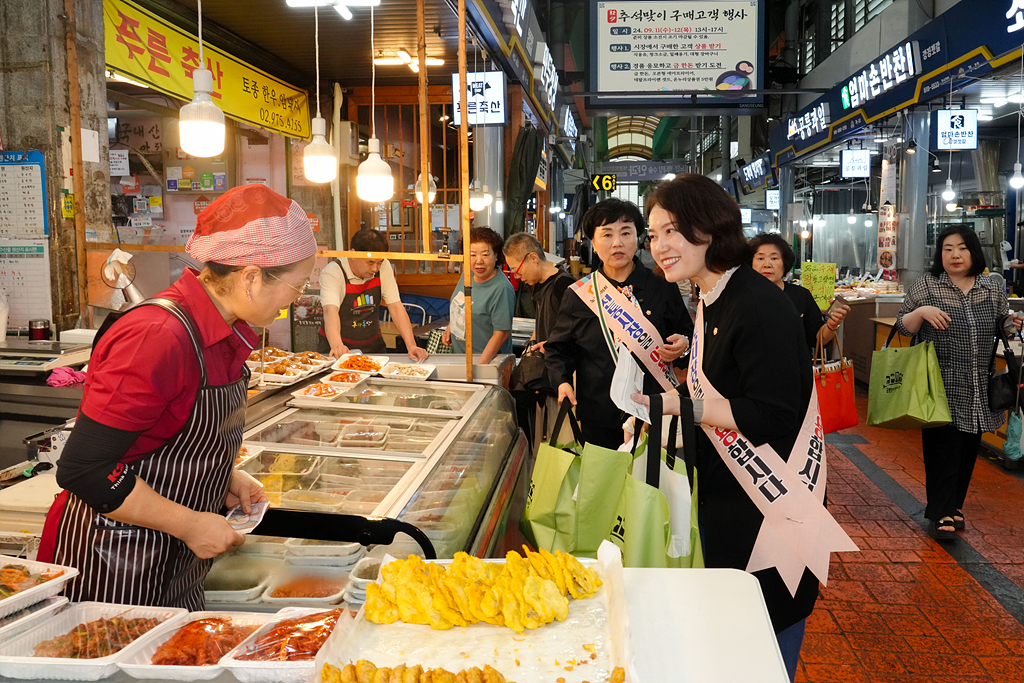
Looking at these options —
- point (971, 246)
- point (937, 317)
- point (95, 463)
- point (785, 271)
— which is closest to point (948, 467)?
point (937, 317)

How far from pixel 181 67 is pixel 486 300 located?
320cm

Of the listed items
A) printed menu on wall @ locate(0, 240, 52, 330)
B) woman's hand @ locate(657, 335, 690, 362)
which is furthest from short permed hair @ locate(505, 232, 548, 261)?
printed menu on wall @ locate(0, 240, 52, 330)

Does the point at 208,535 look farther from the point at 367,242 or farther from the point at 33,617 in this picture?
the point at 367,242

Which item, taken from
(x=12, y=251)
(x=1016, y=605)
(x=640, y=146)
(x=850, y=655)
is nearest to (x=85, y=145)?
(x=12, y=251)

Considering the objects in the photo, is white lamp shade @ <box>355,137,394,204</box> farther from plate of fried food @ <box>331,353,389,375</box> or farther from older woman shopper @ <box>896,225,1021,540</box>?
older woman shopper @ <box>896,225,1021,540</box>

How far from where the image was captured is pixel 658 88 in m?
11.0

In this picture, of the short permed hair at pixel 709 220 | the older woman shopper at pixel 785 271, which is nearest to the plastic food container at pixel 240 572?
the short permed hair at pixel 709 220

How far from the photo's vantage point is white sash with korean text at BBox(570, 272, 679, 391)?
335 centimetres

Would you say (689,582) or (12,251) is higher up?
(12,251)

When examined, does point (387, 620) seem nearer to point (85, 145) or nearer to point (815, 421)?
point (815, 421)

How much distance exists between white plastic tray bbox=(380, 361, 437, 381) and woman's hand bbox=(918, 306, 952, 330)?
318cm

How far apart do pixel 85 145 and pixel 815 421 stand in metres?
4.42

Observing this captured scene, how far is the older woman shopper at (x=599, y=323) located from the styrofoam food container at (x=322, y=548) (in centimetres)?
162

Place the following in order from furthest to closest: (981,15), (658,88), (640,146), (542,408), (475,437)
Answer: (640,146) < (658,88) < (981,15) < (542,408) < (475,437)
